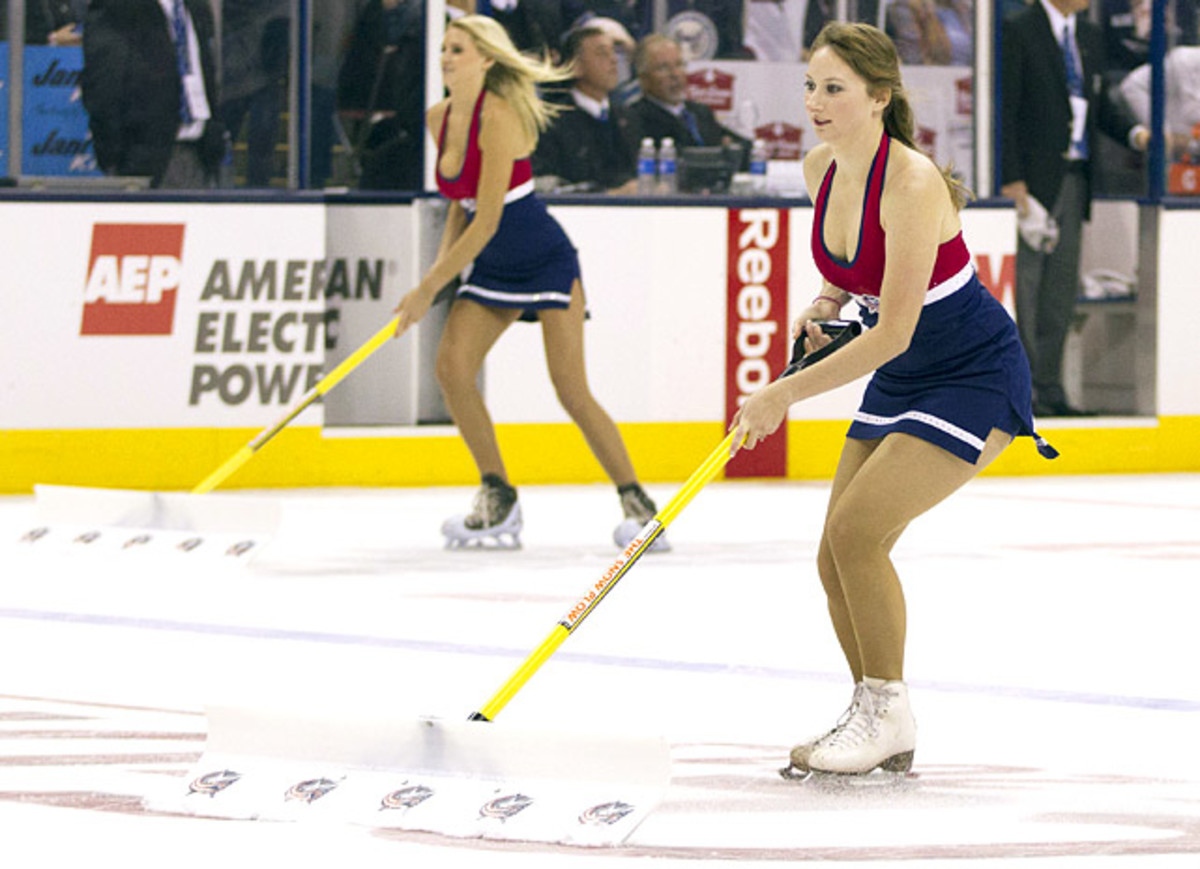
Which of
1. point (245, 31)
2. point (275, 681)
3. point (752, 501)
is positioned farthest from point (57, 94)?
point (275, 681)

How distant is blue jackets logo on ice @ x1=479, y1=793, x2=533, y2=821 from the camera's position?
3527 mm

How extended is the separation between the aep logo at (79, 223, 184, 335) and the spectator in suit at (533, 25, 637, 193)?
1.65 m

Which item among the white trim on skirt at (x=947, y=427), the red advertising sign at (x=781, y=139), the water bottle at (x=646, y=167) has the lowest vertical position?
the white trim on skirt at (x=947, y=427)

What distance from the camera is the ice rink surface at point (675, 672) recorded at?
11.6 ft

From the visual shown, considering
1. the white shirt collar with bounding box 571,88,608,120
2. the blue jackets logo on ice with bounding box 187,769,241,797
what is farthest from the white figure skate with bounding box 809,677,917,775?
the white shirt collar with bounding box 571,88,608,120

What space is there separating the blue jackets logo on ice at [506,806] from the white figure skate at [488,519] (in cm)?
370

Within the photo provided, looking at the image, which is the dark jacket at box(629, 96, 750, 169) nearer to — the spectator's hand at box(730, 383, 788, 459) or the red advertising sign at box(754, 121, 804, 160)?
the red advertising sign at box(754, 121, 804, 160)

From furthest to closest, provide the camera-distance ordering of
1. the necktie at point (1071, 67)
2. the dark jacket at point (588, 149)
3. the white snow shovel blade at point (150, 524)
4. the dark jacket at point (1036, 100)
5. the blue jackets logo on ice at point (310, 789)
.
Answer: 1. the necktie at point (1071, 67)
2. the dark jacket at point (1036, 100)
3. the dark jacket at point (588, 149)
4. the white snow shovel blade at point (150, 524)
5. the blue jackets logo on ice at point (310, 789)

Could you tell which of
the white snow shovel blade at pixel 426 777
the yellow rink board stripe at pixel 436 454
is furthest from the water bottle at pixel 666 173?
the white snow shovel blade at pixel 426 777

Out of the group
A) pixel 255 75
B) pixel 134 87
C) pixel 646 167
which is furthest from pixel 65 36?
pixel 646 167

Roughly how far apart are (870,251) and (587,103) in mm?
5836

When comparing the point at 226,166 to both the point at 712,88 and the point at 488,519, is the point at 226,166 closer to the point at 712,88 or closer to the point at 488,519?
the point at 712,88

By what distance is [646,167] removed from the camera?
31.7ft

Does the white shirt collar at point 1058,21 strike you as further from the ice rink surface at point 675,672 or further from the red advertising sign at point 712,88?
the ice rink surface at point 675,672
